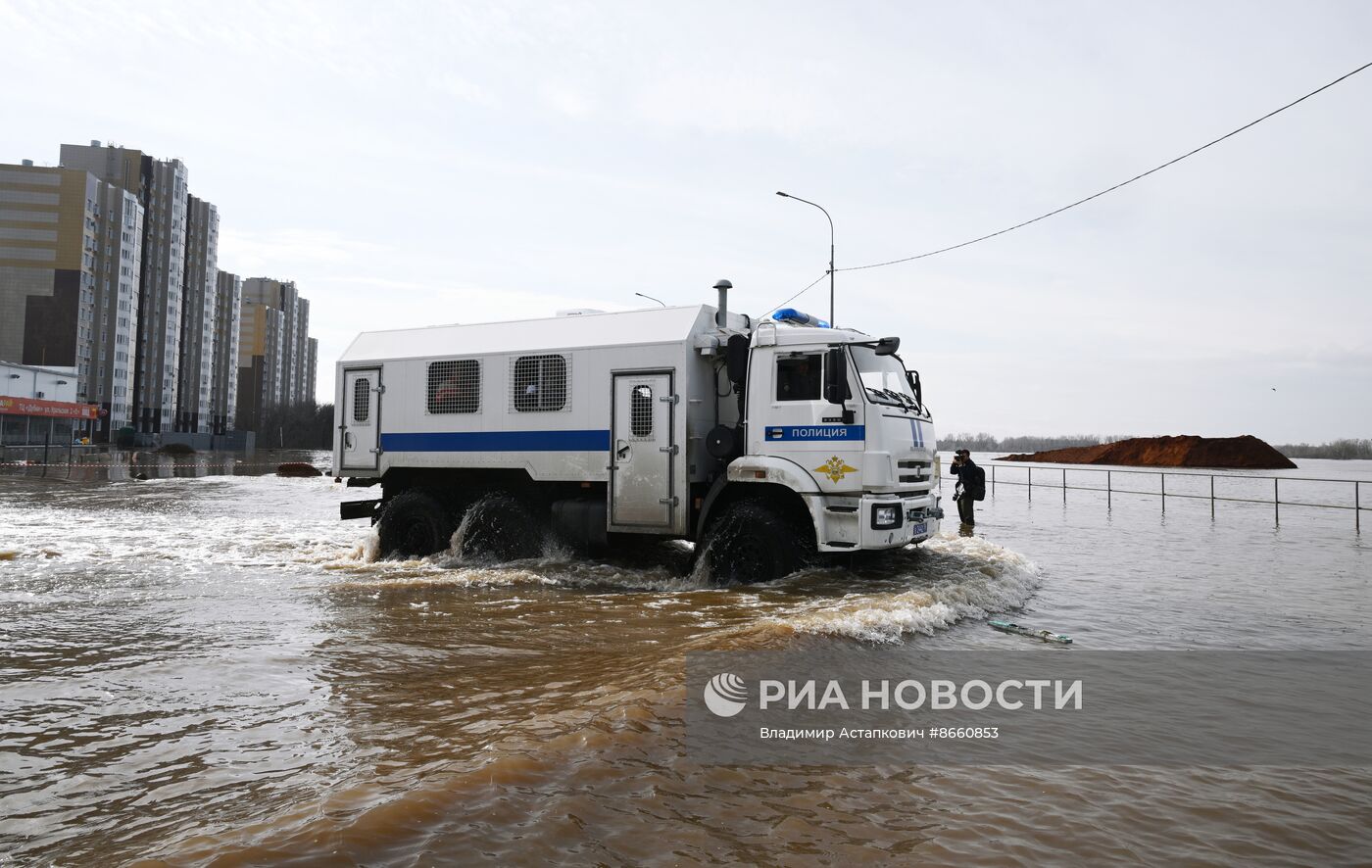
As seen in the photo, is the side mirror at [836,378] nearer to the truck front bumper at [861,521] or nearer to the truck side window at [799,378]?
the truck side window at [799,378]

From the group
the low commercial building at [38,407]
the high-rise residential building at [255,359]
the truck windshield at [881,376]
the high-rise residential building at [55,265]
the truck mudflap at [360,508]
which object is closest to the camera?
the truck windshield at [881,376]

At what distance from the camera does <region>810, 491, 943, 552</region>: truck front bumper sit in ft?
28.2

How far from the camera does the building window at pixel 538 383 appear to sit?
10703mm

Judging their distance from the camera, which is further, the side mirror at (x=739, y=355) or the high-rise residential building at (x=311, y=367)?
the high-rise residential building at (x=311, y=367)

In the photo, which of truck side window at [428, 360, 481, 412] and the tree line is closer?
truck side window at [428, 360, 481, 412]

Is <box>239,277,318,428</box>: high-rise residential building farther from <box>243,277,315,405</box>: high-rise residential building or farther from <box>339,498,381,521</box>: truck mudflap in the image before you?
<box>339,498,381,521</box>: truck mudflap

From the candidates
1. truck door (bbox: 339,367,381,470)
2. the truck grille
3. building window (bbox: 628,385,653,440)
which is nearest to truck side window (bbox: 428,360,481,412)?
truck door (bbox: 339,367,381,470)

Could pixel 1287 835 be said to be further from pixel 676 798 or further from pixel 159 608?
pixel 159 608

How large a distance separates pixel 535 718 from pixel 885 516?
16.8 ft

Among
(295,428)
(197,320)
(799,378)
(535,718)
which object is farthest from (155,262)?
(535,718)

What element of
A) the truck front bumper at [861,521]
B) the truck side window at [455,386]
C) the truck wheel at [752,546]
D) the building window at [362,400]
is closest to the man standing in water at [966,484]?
the truck front bumper at [861,521]

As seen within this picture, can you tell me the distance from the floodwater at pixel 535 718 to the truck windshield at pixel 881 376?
2.13 m

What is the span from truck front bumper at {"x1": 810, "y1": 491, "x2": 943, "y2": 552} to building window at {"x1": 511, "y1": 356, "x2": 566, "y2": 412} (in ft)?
12.6

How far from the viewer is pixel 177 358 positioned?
109 m
